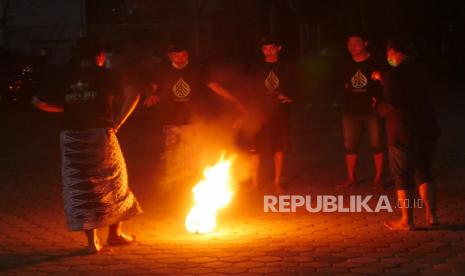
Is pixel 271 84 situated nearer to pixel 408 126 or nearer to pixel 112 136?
pixel 408 126

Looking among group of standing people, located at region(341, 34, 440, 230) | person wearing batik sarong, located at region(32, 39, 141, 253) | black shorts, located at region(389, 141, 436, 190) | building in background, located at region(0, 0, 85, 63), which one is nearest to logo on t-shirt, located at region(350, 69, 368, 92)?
group of standing people, located at region(341, 34, 440, 230)

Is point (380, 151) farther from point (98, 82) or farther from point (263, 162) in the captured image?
point (98, 82)

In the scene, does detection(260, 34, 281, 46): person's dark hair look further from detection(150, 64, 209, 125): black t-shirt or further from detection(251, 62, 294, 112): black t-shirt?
detection(150, 64, 209, 125): black t-shirt

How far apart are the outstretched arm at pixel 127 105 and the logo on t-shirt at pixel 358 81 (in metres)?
3.22

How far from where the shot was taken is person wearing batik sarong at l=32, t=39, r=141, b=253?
273 inches

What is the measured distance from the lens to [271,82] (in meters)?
9.68

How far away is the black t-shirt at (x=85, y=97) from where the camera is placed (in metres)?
6.96

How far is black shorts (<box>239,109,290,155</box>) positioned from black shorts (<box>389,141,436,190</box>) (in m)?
2.40

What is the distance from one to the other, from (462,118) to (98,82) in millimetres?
11796

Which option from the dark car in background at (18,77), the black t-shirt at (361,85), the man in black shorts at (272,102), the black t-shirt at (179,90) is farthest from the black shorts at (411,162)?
the dark car in background at (18,77)

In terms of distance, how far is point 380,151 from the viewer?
32.2 ft

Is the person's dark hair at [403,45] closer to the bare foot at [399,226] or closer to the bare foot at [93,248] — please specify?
the bare foot at [399,226]

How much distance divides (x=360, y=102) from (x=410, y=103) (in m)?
2.25

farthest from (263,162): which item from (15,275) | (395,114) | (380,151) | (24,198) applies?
(15,275)
